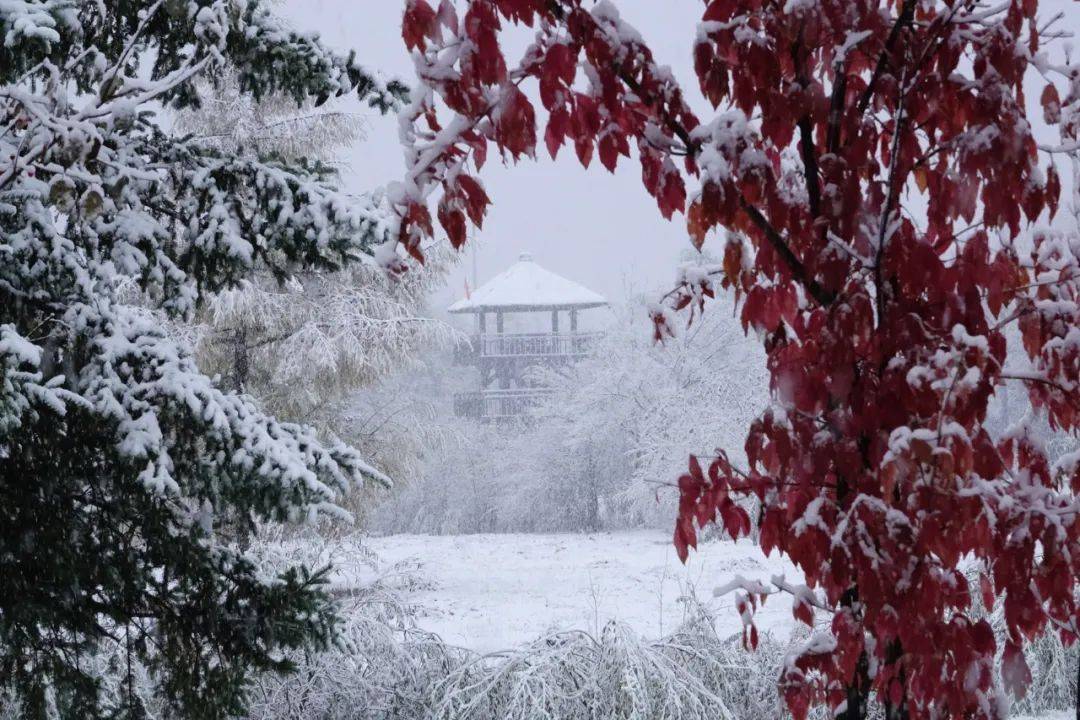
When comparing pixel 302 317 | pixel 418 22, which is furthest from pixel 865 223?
pixel 302 317

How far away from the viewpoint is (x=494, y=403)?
25.9 meters

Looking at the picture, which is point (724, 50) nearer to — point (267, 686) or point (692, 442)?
point (267, 686)

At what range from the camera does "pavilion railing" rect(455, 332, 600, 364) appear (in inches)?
906

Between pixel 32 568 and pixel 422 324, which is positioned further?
pixel 422 324

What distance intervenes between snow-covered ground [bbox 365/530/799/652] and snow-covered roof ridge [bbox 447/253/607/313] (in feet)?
30.4

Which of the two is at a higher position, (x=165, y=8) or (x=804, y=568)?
(x=165, y=8)

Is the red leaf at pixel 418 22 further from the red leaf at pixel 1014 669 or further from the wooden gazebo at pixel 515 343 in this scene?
the wooden gazebo at pixel 515 343

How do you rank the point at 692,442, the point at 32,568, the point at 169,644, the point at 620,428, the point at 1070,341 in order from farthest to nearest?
the point at 620,428 → the point at 692,442 → the point at 169,644 → the point at 32,568 → the point at 1070,341

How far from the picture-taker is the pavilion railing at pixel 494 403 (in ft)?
79.9

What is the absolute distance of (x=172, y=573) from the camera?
3828 mm

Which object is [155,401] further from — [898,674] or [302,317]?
[302,317]

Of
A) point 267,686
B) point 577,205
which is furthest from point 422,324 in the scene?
point 577,205

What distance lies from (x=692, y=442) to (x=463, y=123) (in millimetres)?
16165

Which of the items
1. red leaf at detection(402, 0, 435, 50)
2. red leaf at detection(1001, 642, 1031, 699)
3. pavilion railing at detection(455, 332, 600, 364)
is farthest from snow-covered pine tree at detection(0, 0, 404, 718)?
pavilion railing at detection(455, 332, 600, 364)
